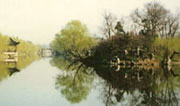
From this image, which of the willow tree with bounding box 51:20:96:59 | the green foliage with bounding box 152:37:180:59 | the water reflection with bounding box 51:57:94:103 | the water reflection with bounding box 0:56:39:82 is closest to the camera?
the water reflection with bounding box 51:57:94:103

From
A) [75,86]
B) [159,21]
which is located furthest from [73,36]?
[75,86]

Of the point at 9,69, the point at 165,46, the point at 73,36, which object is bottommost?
the point at 9,69

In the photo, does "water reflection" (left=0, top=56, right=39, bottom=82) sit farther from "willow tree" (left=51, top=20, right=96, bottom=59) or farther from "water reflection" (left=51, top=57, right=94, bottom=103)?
"willow tree" (left=51, top=20, right=96, bottom=59)

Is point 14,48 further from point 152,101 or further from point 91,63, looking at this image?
point 152,101

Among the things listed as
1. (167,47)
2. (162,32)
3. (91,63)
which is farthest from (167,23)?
(91,63)

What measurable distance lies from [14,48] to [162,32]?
138 feet

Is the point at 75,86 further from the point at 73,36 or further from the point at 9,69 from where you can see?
the point at 73,36

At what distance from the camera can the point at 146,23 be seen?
39.3 metres

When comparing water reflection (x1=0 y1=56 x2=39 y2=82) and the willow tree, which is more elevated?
the willow tree

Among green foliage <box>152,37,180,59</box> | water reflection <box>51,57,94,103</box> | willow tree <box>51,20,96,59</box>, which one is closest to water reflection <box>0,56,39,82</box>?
water reflection <box>51,57,94,103</box>

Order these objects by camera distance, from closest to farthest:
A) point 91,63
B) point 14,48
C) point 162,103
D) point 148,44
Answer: point 162,103 → point 148,44 → point 91,63 → point 14,48

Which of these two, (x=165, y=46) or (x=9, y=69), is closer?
(x=9, y=69)

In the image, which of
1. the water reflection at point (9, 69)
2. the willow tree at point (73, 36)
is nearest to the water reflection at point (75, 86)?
the water reflection at point (9, 69)

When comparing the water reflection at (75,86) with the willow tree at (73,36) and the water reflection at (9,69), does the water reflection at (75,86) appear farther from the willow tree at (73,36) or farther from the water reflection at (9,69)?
the willow tree at (73,36)
